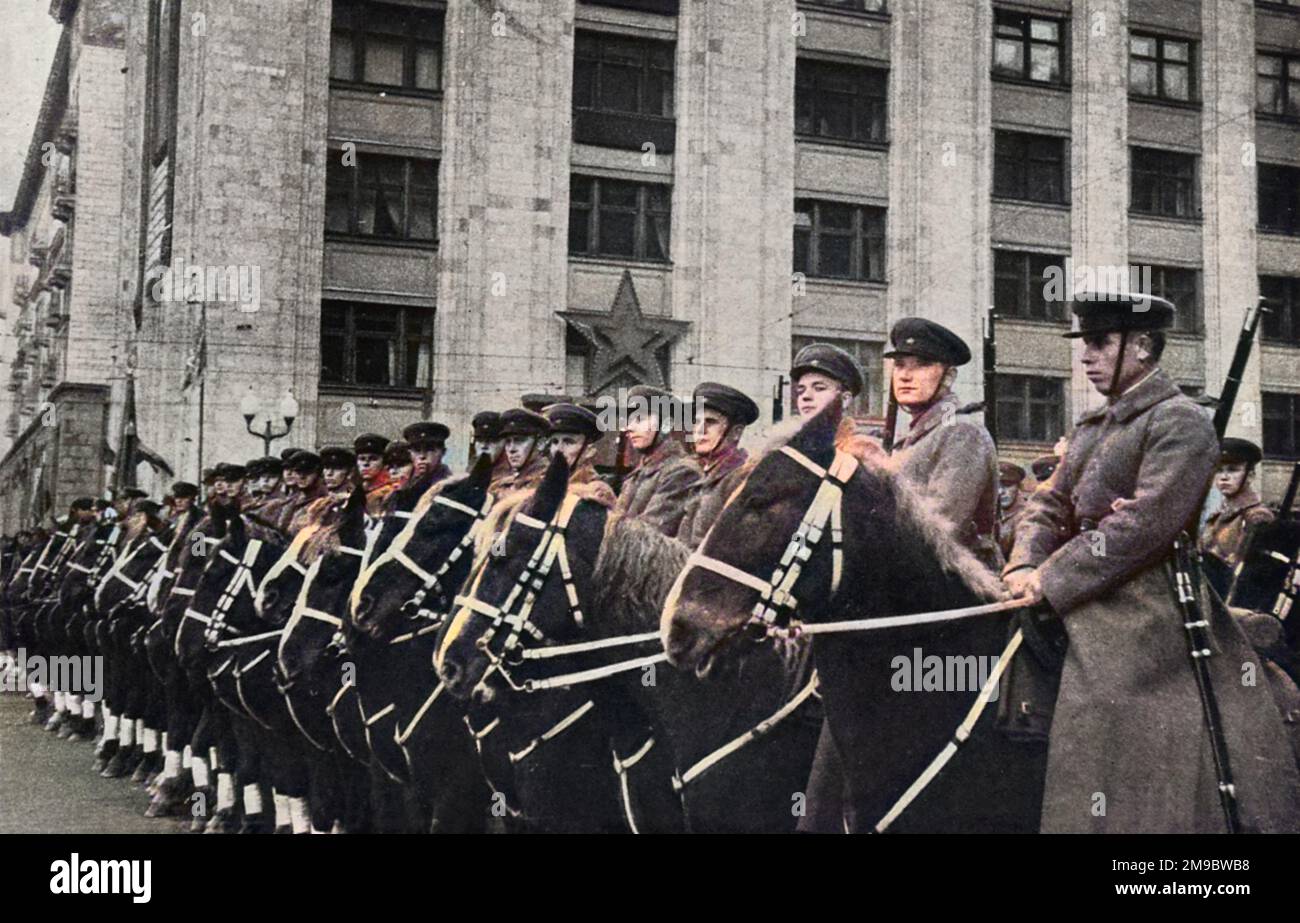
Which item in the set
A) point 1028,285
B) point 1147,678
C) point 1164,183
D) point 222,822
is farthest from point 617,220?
point 1147,678

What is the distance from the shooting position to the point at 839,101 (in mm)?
9016

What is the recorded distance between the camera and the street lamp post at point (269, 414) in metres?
9.04

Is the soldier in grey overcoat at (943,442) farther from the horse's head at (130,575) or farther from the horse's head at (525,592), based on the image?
the horse's head at (130,575)

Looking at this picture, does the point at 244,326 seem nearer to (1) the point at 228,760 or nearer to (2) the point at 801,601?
(1) the point at 228,760

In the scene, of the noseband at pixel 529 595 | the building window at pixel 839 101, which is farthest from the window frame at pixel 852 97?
the noseband at pixel 529 595

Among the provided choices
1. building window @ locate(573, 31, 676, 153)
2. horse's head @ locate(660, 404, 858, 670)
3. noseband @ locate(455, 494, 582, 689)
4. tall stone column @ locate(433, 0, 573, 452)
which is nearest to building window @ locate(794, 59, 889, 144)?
building window @ locate(573, 31, 676, 153)

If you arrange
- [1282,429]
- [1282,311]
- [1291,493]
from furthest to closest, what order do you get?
[1282,311]
[1282,429]
[1291,493]

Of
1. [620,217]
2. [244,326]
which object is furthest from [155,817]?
[620,217]

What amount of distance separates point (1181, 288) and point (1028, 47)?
1932mm

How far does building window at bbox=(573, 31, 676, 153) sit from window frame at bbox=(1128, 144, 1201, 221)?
2494mm

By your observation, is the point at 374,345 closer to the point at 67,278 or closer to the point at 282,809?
the point at 67,278

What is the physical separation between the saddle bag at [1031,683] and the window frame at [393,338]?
165 inches

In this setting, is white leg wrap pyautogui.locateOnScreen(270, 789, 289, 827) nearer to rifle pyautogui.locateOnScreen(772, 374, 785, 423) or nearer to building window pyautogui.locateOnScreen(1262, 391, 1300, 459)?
rifle pyautogui.locateOnScreen(772, 374, 785, 423)

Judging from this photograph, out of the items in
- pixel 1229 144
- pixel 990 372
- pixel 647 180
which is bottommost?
pixel 990 372
